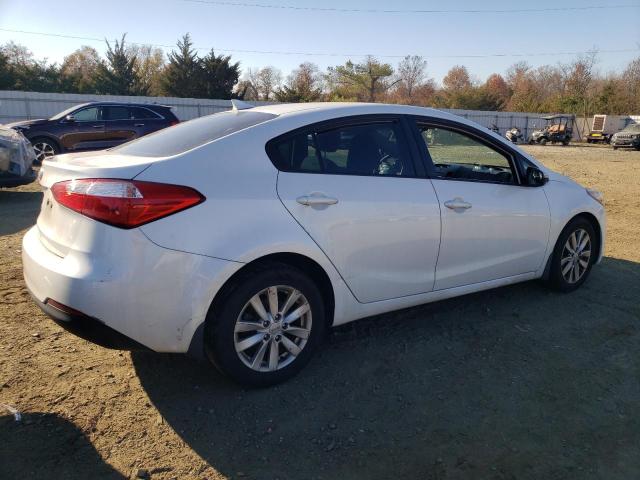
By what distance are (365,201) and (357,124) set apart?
1.88 feet

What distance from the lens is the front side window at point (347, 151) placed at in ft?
9.78

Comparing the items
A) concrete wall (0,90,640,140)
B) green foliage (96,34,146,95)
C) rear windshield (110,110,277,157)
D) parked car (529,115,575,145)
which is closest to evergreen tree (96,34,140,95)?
green foliage (96,34,146,95)

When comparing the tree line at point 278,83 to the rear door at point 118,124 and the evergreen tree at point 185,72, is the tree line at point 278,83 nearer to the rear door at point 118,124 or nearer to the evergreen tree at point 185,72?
the evergreen tree at point 185,72

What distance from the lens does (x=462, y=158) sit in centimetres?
447

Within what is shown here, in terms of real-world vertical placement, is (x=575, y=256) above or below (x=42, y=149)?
below

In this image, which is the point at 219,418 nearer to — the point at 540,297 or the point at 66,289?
the point at 66,289

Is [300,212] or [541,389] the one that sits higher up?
[300,212]

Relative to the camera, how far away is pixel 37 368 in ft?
10.3

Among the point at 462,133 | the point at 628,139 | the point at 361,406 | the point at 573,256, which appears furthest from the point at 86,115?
the point at 628,139

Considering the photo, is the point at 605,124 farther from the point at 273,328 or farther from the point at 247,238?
the point at 247,238

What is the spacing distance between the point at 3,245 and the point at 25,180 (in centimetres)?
304

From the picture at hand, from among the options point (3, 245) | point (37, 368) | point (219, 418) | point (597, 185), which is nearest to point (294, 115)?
point (219, 418)

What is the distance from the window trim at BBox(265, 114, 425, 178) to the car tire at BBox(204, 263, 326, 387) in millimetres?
654

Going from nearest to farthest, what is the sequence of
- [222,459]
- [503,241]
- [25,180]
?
1. [222,459]
2. [503,241]
3. [25,180]
